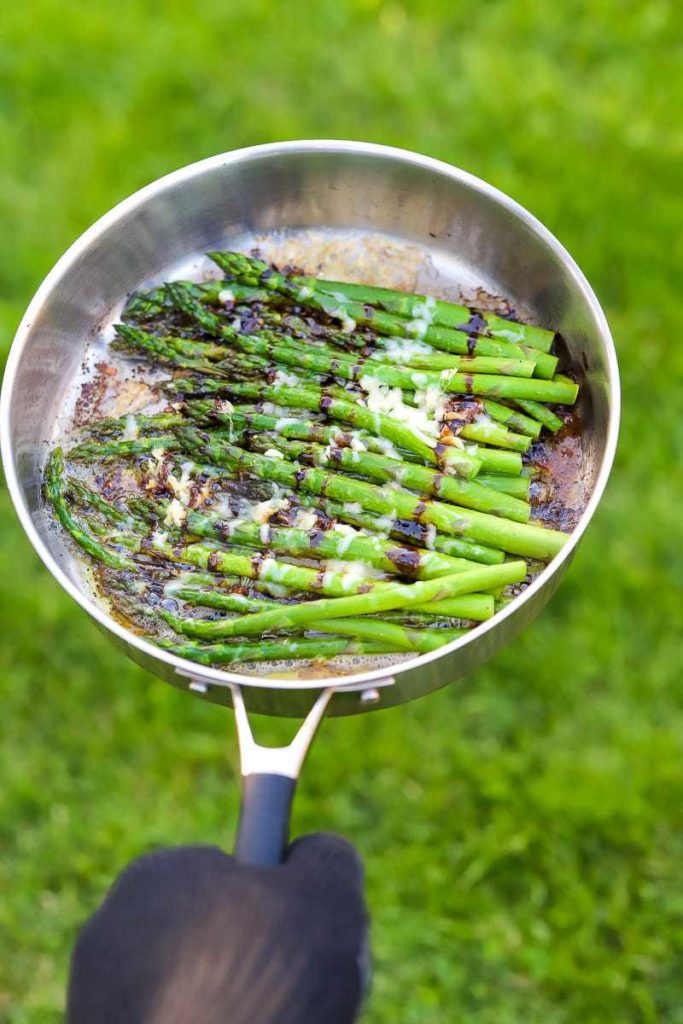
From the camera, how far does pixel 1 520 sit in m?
4.61

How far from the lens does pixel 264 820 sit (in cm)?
214

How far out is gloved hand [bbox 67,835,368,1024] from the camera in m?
1.87

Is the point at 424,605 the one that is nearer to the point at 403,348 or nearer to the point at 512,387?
the point at 512,387

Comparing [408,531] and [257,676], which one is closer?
[257,676]

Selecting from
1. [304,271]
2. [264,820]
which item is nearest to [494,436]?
[304,271]

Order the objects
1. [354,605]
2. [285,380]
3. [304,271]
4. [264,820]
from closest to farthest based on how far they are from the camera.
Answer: [264,820], [354,605], [285,380], [304,271]

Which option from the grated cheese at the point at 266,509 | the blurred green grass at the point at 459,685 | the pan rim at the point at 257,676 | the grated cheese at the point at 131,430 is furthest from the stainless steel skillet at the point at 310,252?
the blurred green grass at the point at 459,685

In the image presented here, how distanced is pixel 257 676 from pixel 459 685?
69.1 inches

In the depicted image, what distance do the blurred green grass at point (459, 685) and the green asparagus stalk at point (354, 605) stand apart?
158cm

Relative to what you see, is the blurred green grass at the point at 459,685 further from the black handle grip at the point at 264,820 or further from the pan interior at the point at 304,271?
the black handle grip at the point at 264,820

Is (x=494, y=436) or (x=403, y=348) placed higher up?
(x=403, y=348)

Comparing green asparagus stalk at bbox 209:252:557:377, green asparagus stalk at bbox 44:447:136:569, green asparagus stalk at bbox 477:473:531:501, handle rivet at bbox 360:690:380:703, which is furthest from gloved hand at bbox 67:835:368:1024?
green asparagus stalk at bbox 209:252:557:377

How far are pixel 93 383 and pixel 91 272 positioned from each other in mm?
343

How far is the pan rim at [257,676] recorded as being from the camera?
231 centimetres
